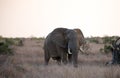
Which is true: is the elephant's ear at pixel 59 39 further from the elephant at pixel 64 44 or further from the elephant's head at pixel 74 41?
the elephant's head at pixel 74 41

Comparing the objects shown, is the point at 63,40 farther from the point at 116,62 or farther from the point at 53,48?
the point at 116,62

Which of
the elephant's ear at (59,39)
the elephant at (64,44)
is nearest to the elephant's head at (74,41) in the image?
the elephant at (64,44)

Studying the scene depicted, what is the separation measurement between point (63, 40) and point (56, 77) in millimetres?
8828

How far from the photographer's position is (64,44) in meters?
19.0

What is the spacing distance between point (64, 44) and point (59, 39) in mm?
566

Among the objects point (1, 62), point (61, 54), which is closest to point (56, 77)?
point (1, 62)

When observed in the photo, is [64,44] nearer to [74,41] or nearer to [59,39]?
[59,39]

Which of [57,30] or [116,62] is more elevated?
[57,30]

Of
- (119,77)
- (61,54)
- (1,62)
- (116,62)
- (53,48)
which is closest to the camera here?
(119,77)

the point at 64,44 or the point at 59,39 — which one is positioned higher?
the point at 59,39

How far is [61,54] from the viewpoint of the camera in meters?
18.6

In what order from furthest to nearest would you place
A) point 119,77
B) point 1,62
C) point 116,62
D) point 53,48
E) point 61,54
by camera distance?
point 53,48 → point 61,54 → point 116,62 → point 1,62 → point 119,77

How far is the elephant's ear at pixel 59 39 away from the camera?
19078 millimetres

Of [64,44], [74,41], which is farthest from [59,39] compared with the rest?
[74,41]
